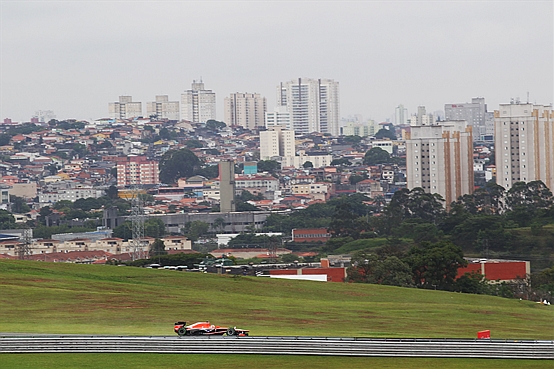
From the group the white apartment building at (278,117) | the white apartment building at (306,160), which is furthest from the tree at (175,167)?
the white apartment building at (278,117)

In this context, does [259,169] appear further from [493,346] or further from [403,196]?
[493,346]

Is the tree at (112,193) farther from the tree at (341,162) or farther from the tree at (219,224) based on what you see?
the tree at (341,162)

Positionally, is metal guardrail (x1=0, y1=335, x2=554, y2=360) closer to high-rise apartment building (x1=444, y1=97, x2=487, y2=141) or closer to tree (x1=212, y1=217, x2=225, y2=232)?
tree (x1=212, y1=217, x2=225, y2=232)

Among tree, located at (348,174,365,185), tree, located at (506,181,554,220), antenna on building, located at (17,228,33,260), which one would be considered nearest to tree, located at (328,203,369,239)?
tree, located at (506,181,554,220)

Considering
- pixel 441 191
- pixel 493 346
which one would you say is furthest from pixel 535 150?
pixel 493 346

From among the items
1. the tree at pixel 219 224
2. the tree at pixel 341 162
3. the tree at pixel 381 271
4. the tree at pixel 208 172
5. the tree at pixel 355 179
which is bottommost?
the tree at pixel 219 224

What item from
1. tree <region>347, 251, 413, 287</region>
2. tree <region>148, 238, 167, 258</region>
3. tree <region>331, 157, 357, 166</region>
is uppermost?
tree <region>331, 157, 357, 166</region>
